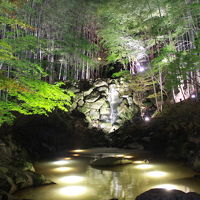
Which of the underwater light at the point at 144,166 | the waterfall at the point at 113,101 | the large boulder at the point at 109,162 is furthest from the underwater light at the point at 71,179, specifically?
the waterfall at the point at 113,101

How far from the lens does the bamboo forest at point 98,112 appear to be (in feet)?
16.3

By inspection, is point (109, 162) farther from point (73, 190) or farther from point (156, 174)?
point (73, 190)

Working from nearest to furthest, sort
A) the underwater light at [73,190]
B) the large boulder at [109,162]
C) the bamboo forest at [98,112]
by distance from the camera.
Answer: the underwater light at [73,190]
the bamboo forest at [98,112]
the large boulder at [109,162]

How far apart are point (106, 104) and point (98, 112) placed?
112cm

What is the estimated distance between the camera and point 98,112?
1830 centimetres

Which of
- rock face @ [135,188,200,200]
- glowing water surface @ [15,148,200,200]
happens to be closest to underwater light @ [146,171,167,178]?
glowing water surface @ [15,148,200,200]

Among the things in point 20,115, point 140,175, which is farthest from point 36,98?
point 20,115

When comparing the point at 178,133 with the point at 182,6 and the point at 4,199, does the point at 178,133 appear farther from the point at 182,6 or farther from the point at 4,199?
the point at 4,199

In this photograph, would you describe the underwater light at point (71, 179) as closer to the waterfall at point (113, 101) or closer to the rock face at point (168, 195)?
the rock face at point (168, 195)

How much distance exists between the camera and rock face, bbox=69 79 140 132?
1781 centimetres

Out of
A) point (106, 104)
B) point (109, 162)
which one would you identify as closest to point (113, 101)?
point (106, 104)

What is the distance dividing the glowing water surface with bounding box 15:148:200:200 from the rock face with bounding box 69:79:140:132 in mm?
10179

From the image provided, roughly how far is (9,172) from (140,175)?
376 cm

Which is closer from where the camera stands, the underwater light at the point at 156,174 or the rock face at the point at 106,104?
the underwater light at the point at 156,174
